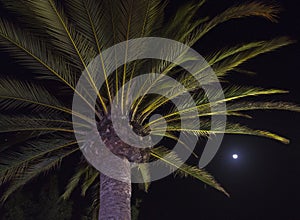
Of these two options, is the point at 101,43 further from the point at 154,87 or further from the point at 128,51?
the point at 154,87

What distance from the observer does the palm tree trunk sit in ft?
27.8

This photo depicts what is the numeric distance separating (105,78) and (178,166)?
8.43ft

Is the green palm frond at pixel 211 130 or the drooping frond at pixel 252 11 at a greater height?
the drooping frond at pixel 252 11

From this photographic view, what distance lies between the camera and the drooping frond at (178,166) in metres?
9.91

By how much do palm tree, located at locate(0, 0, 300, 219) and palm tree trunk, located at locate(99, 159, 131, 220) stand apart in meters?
0.02

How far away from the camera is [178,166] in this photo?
399 inches

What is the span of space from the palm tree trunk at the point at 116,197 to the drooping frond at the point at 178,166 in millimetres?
1323

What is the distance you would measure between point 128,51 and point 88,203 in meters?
5.52

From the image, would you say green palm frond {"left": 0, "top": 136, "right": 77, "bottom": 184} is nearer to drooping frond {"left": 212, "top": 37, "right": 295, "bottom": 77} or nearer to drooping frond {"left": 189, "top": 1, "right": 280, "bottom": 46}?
drooping frond {"left": 212, "top": 37, "right": 295, "bottom": 77}

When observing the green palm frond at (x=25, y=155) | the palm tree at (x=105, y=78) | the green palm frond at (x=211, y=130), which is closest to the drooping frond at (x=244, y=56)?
the palm tree at (x=105, y=78)

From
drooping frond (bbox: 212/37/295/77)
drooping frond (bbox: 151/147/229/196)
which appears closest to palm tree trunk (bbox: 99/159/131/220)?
drooping frond (bbox: 151/147/229/196)

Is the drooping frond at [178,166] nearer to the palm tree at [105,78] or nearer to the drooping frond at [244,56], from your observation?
the palm tree at [105,78]

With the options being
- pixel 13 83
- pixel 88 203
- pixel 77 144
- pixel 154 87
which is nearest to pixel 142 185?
pixel 88 203

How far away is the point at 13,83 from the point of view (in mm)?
8867
